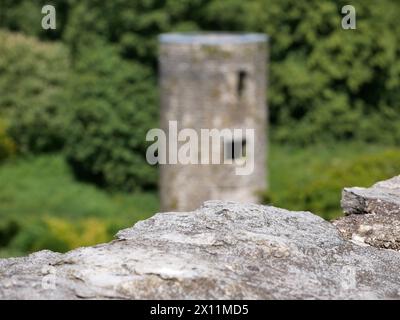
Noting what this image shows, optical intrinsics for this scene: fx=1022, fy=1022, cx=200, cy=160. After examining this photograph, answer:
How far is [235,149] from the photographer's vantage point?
68.2 ft

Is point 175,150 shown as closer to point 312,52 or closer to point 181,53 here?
point 181,53

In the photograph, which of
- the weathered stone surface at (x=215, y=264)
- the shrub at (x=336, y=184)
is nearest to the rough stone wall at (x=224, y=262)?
the weathered stone surface at (x=215, y=264)

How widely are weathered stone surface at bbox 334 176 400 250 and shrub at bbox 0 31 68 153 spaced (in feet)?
80.9

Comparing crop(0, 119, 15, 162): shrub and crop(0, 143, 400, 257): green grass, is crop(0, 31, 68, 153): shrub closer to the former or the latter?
crop(0, 119, 15, 162): shrub

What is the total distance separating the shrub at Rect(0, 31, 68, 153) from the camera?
28.3 m

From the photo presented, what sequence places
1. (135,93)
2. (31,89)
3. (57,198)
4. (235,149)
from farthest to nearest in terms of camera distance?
(31,89) → (135,93) → (57,198) → (235,149)

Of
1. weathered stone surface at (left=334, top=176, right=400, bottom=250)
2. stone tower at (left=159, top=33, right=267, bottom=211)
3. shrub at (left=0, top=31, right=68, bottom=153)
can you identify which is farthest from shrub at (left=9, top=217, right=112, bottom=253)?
weathered stone surface at (left=334, top=176, right=400, bottom=250)

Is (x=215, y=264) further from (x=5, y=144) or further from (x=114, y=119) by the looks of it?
(x=5, y=144)

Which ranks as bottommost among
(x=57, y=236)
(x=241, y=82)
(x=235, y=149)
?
(x=57, y=236)

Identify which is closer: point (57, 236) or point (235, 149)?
point (57, 236)

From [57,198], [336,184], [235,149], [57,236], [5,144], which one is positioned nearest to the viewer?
[336,184]

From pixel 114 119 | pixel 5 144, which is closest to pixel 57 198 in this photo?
pixel 114 119

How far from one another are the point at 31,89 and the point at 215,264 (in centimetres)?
2588
